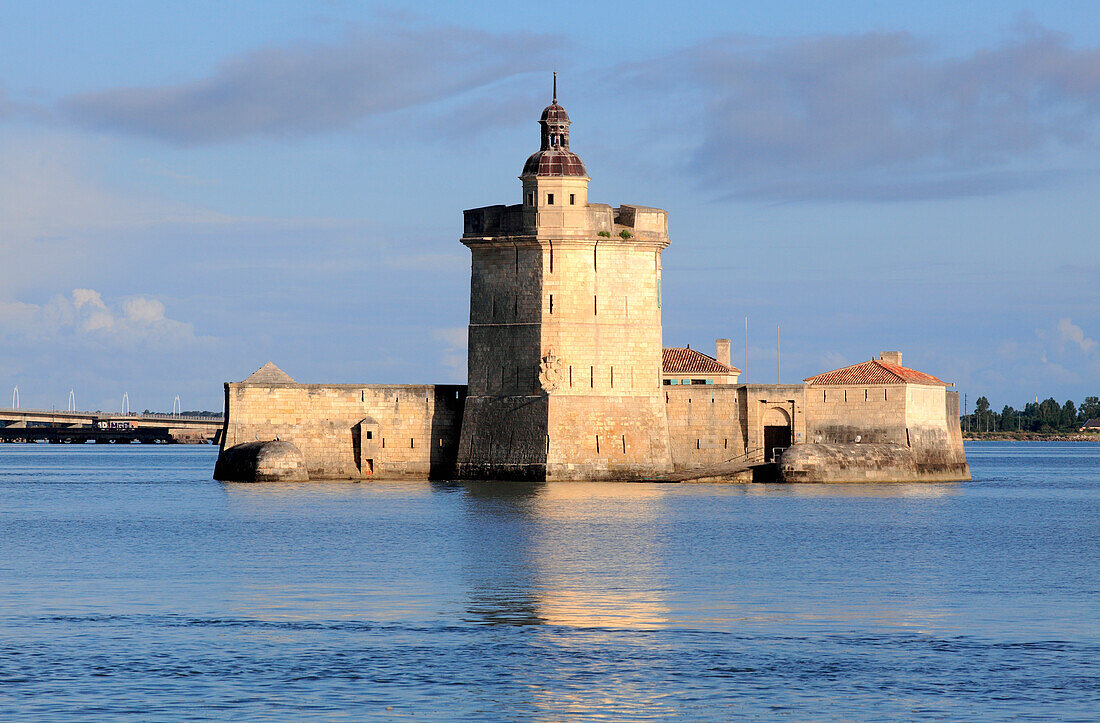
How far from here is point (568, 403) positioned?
1978 inches

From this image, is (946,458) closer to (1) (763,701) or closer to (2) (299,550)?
(2) (299,550)

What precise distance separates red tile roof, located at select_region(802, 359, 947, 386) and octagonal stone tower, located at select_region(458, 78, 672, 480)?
291 inches

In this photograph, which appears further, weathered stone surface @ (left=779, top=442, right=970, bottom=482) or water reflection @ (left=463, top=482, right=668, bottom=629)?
weathered stone surface @ (left=779, top=442, right=970, bottom=482)

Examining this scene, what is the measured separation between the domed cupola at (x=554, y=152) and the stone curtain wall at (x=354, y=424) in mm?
8232

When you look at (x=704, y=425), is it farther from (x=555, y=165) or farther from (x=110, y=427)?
(x=110, y=427)

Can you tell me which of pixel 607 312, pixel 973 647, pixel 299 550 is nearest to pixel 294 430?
pixel 607 312

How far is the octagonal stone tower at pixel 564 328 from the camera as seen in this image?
50.1 meters

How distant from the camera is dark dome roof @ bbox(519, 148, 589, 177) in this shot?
50062mm

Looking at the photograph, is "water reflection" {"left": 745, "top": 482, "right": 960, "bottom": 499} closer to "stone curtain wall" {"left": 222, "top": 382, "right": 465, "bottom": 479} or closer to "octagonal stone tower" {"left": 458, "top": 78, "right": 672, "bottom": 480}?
"octagonal stone tower" {"left": 458, "top": 78, "right": 672, "bottom": 480}

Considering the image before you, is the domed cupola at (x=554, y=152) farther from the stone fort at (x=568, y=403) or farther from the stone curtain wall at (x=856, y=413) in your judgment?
the stone curtain wall at (x=856, y=413)

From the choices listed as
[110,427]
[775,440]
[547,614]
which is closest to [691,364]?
[775,440]

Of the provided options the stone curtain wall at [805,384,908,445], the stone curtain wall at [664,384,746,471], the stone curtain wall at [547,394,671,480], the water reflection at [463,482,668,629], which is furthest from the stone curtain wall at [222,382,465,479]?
the stone curtain wall at [805,384,908,445]

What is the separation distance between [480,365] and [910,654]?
3359 centimetres

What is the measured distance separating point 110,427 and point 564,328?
489 ft
